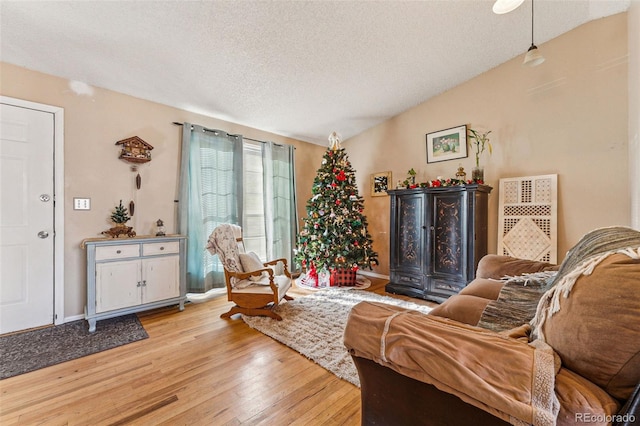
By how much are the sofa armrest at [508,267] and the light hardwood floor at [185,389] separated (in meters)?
1.46

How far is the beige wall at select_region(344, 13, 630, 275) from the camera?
2627mm

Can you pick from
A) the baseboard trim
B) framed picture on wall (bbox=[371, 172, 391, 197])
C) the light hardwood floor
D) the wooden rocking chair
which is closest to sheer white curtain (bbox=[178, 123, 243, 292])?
the wooden rocking chair

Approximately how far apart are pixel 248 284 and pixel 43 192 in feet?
7.29

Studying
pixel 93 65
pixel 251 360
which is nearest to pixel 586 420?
pixel 251 360

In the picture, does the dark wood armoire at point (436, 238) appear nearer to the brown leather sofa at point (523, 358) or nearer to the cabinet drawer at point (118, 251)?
the brown leather sofa at point (523, 358)

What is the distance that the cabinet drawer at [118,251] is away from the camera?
257cm

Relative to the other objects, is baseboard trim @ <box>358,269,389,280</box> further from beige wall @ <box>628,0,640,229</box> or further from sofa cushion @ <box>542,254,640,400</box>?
sofa cushion @ <box>542,254,640,400</box>

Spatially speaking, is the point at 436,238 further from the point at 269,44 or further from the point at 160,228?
the point at 160,228

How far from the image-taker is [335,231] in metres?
4.00

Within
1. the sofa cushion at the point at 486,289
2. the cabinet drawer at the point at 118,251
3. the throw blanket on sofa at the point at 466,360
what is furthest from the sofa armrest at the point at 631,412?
the cabinet drawer at the point at 118,251

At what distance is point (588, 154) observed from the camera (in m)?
2.78

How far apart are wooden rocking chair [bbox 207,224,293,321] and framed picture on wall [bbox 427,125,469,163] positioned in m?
2.91

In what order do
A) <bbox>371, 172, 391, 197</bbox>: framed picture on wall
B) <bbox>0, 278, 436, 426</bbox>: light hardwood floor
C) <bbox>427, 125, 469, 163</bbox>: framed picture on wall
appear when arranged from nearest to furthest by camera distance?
<bbox>0, 278, 436, 426</bbox>: light hardwood floor < <bbox>427, 125, 469, 163</bbox>: framed picture on wall < <bbox>371, 172, 391, 197</bbox>: framed picture on wall

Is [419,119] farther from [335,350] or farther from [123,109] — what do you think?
[123,109]
